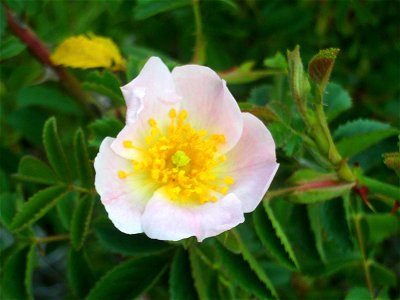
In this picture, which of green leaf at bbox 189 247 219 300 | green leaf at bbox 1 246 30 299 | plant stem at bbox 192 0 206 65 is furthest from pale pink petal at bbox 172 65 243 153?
green leaf at bbox 1 246 30 299

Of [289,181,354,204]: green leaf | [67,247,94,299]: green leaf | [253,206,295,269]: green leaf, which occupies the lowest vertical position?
[67,247,94,299]: green leaf

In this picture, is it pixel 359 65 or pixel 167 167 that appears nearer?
pixel 167 167

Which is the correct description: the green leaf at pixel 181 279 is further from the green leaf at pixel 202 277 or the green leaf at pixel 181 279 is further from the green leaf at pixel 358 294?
the green leaf at pixel 358 294

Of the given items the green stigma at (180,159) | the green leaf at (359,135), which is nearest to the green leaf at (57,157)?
the green stigma at (180,159)

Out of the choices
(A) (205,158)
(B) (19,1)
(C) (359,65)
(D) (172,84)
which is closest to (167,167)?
(A) (205,158)

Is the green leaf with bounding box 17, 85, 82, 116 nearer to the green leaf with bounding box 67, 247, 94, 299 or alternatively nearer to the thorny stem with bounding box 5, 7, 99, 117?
the thorny stem with bounding box 5, 7, 99, 117

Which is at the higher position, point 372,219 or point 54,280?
point 372,219

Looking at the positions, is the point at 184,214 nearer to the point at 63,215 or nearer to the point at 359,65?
the point at 63,215
